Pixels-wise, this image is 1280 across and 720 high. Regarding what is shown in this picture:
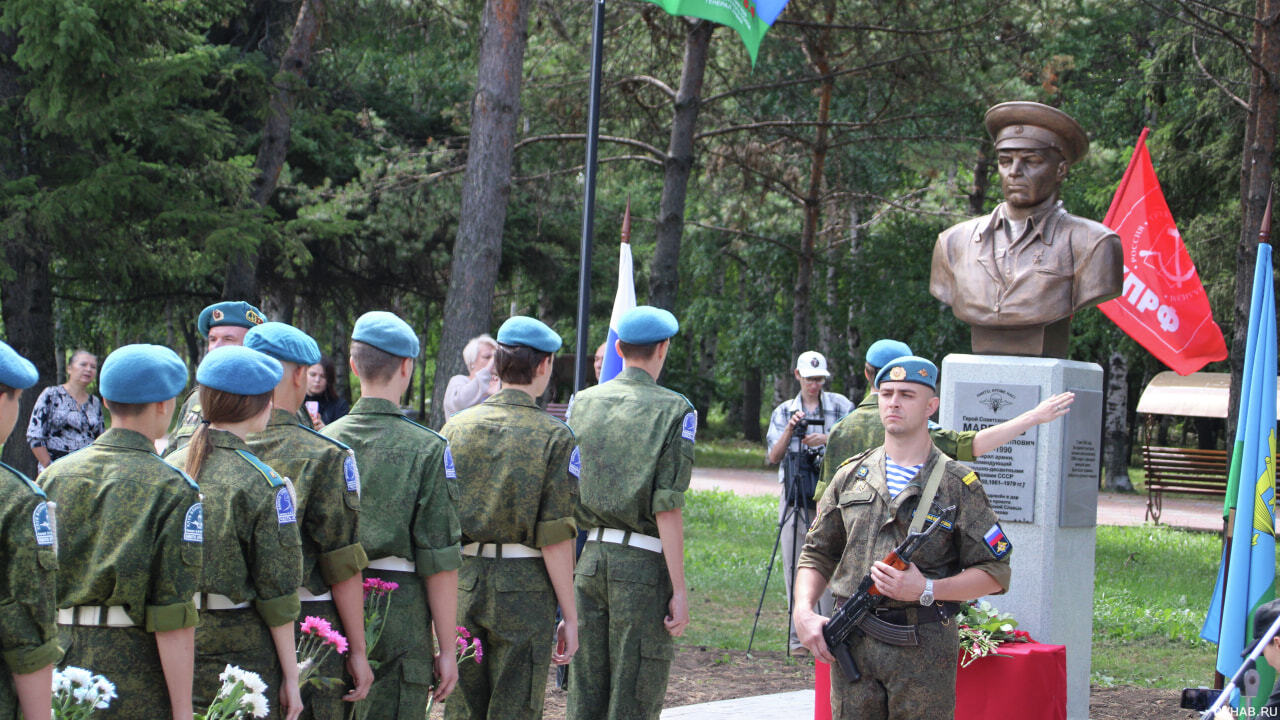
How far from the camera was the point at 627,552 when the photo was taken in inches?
191

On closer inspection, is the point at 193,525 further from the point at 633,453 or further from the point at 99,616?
the point at 633,453

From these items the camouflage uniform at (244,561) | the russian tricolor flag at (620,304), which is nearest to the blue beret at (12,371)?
the camouflage uniform at (244,561)

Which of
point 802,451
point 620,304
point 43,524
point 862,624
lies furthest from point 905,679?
point 620,304

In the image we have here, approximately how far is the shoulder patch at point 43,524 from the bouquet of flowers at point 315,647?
88cm

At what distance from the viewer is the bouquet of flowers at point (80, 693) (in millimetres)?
2709

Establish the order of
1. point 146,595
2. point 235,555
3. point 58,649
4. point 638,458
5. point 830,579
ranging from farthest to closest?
1. point 638,458
2. point 830,579
3. point 235,555
4. point 146,595
5. point 58,649

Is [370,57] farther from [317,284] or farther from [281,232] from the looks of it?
[281,232]

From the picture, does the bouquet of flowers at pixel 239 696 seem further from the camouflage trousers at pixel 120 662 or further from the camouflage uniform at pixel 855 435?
the camouflage uniform at pixel 855 435

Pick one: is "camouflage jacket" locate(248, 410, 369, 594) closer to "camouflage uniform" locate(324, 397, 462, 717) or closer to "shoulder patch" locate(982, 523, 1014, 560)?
"camouflage uniform" locate(324, 397, 462, 717)

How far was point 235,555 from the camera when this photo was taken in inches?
124

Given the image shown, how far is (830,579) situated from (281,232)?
11508 mm

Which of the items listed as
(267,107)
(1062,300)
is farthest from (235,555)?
(267,107)

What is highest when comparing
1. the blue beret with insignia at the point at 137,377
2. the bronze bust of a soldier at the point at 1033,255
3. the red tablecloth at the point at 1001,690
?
the bronze bust of a soldier at the point at 1033,255

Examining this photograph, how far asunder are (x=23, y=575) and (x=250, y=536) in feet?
2.18
